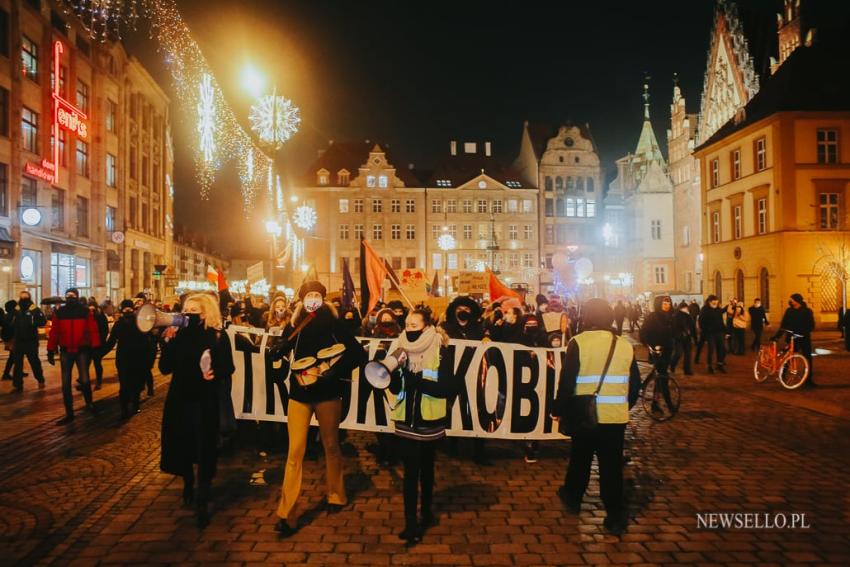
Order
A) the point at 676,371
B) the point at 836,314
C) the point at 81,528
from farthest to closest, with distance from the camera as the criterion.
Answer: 1. the point at 836,314
2. the point at 676,371
3. the point at 81,528

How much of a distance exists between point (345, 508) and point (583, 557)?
7.23 feet

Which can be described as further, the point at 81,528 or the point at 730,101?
the point at 730,101

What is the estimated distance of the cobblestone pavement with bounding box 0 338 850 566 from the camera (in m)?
5.11

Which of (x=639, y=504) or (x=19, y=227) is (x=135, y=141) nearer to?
(x=19, y=227)

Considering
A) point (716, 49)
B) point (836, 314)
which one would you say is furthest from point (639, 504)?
point (716, 49)

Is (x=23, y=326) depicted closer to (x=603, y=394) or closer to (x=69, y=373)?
(x=69, y=373)

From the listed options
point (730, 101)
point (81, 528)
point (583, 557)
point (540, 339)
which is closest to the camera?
point (583, 557)

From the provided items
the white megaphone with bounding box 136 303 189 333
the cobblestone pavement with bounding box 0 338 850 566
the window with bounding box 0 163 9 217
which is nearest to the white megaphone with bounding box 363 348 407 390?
the cobblestone pavement with bounding box 0 338 850 566

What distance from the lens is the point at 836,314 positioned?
34.6 meters

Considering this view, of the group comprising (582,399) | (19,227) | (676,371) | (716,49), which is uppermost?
(716,49)

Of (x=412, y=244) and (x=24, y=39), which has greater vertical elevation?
(x=24, y=39)

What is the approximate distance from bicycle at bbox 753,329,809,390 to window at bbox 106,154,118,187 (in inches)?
1531

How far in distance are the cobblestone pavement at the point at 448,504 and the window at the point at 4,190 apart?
913 inches

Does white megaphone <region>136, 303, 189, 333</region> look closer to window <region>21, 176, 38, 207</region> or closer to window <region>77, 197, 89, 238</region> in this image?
window <region>21, 176, 38, 207</region>
